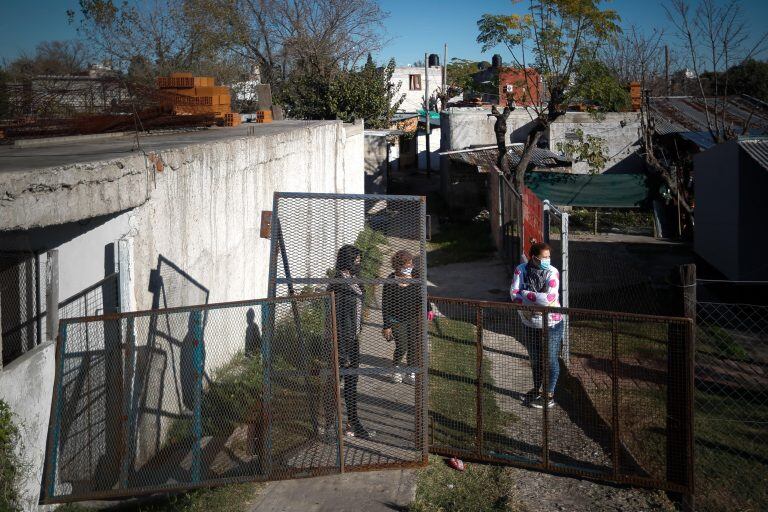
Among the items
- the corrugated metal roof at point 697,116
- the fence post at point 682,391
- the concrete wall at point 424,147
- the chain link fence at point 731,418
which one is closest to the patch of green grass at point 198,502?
the fence post at point 682,391

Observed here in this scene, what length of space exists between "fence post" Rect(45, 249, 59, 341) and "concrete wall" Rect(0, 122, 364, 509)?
156 mm

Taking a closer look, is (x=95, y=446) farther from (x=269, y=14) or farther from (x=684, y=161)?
(x=269, y=14)

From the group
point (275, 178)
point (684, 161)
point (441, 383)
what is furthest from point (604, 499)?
point (684, 161)

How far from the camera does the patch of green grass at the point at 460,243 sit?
52.5ft

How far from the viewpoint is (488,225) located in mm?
19969

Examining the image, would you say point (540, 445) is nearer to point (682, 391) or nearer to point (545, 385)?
point (545, 385)

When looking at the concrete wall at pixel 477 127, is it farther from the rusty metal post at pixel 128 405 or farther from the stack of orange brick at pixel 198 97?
the rusty metal post at pixel 128 405

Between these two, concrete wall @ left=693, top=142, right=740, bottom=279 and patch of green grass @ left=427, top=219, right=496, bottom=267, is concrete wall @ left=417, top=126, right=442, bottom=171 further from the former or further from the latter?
concrete wall @ left=693, top=142, right=740, bottom=279

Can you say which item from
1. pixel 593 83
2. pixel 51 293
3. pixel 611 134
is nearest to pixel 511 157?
pixel 593 83

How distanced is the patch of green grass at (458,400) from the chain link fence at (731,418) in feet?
5.31

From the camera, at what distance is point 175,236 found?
6.22 metres

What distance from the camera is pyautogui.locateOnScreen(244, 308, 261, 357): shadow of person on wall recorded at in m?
6.03

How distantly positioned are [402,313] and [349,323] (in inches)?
17.3

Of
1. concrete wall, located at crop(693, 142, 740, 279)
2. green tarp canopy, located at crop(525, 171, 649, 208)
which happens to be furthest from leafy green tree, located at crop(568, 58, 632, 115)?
concrete wall, located at crop(693, 142, 740, 279)
